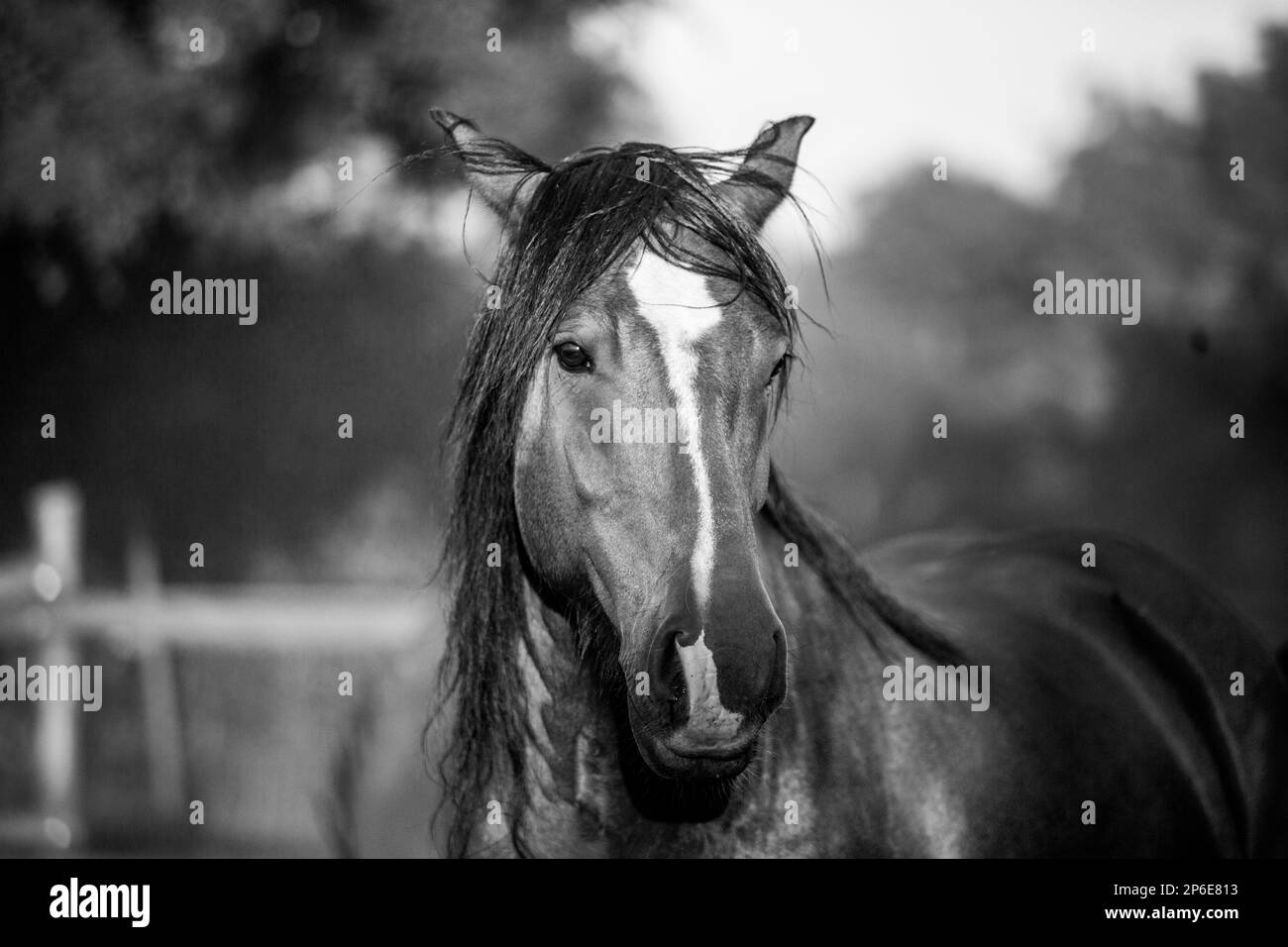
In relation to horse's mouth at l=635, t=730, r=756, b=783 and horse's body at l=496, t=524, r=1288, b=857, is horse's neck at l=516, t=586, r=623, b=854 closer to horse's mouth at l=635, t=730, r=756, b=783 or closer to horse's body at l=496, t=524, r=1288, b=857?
horse's body at l=496, t=524, r=1288, b=857

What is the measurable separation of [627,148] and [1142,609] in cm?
176

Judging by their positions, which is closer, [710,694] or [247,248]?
[710,694]

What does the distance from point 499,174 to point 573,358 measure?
1.54 feet

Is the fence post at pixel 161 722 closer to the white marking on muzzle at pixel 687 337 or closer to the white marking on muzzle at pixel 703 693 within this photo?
the white marking on muzzle at pixel 687 337

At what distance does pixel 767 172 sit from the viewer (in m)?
2.05

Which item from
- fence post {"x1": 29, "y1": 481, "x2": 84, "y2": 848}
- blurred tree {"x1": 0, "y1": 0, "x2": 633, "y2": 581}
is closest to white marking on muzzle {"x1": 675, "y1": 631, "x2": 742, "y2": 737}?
fence post {"x1": 29, "y1": 481, "x2": 84, "y2": 848}

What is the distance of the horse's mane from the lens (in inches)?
69.6

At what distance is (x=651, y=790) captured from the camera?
1.81 m

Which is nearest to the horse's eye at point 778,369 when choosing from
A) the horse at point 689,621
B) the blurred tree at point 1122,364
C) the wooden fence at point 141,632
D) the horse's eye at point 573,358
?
the horse at point 689,621

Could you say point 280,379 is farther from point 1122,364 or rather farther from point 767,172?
point 1122,364

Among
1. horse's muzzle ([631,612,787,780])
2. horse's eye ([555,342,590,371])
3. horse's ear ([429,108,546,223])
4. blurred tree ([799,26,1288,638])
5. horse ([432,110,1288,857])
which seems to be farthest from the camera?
blurred tree ([799,26,1288,638])

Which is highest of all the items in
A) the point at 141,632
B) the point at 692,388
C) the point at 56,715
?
the point at 692,388

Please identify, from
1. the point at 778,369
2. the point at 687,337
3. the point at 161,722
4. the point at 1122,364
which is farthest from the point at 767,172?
the point at 1122,364
